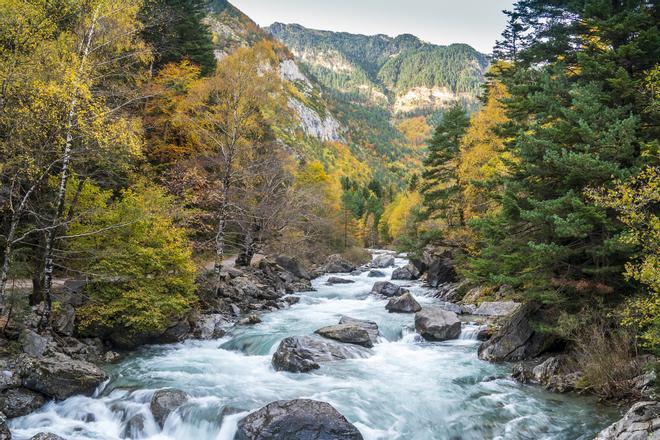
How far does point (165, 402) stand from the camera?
33.4 ft

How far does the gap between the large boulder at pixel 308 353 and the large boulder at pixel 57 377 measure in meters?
5.38

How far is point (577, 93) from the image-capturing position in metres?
12.2

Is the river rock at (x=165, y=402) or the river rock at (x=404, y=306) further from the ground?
the river rock at (x=165, y=402)

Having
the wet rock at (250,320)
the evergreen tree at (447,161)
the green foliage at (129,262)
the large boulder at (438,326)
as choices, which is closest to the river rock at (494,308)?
the large boulder at (438,326)

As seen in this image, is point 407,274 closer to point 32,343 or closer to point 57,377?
point 32,343

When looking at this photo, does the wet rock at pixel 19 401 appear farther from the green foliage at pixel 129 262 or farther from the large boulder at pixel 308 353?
the large boulder at pixel 308 353

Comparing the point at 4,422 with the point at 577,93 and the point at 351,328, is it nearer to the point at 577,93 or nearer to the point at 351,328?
the point at 351,328

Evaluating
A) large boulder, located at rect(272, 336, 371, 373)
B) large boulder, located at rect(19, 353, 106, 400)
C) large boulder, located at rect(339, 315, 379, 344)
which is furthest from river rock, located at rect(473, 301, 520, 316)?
large boulder, located at rect(19, 353, 106, 400)

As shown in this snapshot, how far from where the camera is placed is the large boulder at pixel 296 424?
8.62 meters

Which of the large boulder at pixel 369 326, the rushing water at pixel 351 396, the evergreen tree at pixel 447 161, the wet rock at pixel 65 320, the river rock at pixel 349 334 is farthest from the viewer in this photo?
the evergreen tree at pixel 447 161

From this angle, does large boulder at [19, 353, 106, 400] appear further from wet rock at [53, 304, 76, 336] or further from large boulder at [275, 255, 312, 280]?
large boulder at [275, 255, 312, 280]

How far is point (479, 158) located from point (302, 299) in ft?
48.9

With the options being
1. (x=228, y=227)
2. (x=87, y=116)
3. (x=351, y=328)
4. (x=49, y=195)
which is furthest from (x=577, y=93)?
(x=228, y=227)

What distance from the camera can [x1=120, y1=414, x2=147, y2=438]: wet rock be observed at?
9484 millimetres
